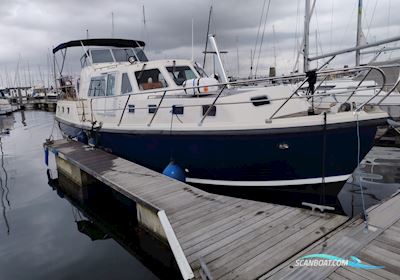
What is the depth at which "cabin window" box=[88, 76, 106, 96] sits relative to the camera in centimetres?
864

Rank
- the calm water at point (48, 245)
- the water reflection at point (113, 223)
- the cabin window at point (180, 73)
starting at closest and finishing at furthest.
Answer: the calm water at point (48, 245)
the water reflection at point (113, 223)
the cabin window at point (180, 73)

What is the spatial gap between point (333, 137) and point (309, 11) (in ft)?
16.4

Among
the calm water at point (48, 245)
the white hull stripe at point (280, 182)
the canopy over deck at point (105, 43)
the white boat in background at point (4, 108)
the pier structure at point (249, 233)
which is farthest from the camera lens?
the white boat in background at point (4, 108)

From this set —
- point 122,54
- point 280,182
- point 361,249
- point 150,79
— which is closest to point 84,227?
point 150,79

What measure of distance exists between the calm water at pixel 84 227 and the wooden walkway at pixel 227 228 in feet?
2.22

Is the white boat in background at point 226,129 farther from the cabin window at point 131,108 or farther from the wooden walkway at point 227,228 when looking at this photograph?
the wooden walkway at point 227,228

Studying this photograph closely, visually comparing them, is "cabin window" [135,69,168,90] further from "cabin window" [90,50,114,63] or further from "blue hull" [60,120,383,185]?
"cabin window" [90,50,114,63]

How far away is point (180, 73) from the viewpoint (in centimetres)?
818

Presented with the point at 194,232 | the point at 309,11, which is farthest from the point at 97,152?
the point at 309,11

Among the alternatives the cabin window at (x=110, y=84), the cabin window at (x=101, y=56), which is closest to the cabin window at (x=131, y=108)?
the cabin window at (x=110, y=84)

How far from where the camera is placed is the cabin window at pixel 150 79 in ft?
25.6

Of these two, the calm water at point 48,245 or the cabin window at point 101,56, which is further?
the cabin window at point 101,56

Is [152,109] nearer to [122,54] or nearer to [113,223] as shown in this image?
[113,223]

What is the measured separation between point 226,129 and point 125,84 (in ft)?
12.1
